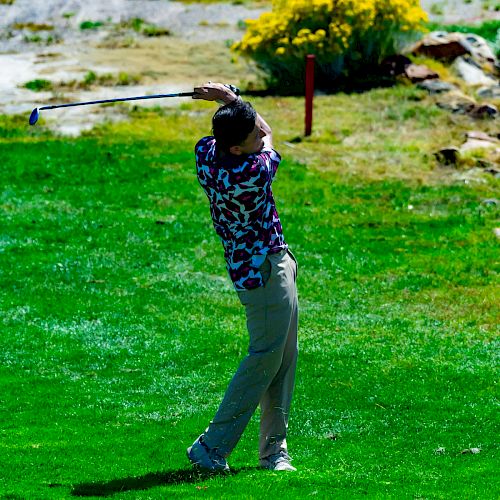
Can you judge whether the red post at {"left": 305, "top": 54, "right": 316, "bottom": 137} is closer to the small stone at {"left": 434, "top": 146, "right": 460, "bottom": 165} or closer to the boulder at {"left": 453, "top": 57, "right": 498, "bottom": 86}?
the small stone at {"left": 434, "top": 146, "right": 460, "bottom": 165}

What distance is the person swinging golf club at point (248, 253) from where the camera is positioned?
5.88m

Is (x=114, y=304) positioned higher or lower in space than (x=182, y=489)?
lower

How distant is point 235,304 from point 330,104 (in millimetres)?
8408

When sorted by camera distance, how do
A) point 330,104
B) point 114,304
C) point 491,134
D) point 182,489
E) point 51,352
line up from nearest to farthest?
point 182,489, point 51,352, point 114,304, point 491,134, point 330,104

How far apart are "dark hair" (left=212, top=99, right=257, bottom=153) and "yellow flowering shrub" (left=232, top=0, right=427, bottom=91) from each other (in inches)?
526

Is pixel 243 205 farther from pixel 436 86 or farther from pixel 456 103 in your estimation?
pixel 436 86

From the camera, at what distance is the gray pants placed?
5973 mm

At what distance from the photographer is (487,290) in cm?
1141

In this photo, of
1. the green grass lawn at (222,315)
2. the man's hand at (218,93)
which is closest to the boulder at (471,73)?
the green grass lawn at (222,315)

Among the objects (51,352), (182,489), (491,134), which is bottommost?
(491,134)

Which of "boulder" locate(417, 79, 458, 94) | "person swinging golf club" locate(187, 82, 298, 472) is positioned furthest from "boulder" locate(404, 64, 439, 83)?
"person swinging golf club" locate(187, 82, 298, 472)

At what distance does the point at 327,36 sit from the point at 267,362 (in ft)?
45.9

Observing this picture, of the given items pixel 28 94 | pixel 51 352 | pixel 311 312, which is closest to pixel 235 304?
pixel 311 312

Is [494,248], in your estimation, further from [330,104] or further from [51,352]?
[330,104]
